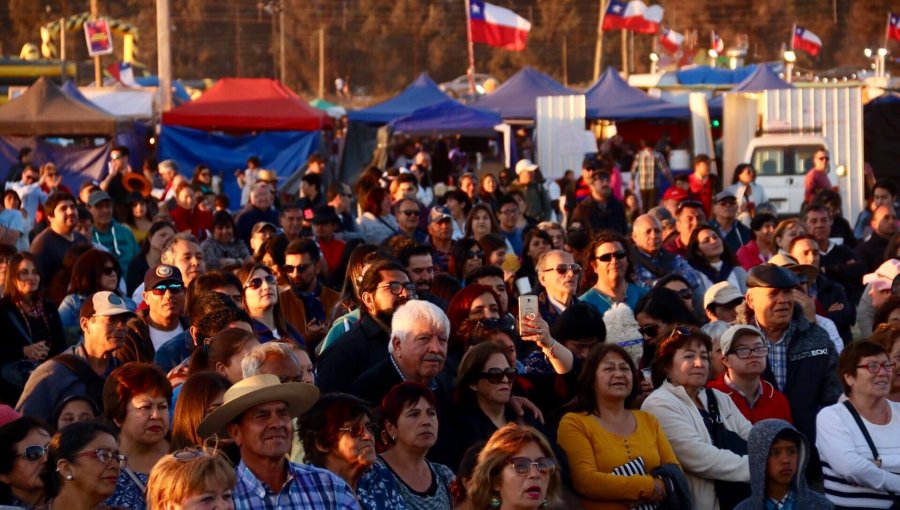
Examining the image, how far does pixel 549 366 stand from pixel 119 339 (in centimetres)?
209

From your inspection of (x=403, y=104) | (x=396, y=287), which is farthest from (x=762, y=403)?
(x=403, y=104)

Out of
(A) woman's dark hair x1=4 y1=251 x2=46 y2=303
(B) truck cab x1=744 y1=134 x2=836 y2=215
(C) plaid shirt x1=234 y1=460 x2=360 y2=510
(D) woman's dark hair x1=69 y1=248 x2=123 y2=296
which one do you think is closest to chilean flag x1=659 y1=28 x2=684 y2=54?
(B) truck cab x1=744 y1=134 x2=836 y2=215

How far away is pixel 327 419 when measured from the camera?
19.6 feet

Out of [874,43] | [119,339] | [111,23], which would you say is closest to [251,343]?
[119,339]

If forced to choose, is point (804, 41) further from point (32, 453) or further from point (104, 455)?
point (104, 455)

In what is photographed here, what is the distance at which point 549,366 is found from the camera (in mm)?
7992

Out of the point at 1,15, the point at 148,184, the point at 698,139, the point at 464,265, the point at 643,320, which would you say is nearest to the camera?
the point at 643,320

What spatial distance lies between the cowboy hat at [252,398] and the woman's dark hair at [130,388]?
84 centimetres

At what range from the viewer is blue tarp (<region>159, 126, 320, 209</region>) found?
2761cm

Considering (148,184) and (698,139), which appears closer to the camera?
(148,184)

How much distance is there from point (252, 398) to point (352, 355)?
6.92 ft

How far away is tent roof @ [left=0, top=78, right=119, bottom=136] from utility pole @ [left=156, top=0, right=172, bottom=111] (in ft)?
12.3

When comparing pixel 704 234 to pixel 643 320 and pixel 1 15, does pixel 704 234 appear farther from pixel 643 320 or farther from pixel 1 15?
pixel 1 15

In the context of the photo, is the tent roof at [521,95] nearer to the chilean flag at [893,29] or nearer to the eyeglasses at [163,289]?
the chilean flag at [893,29]
